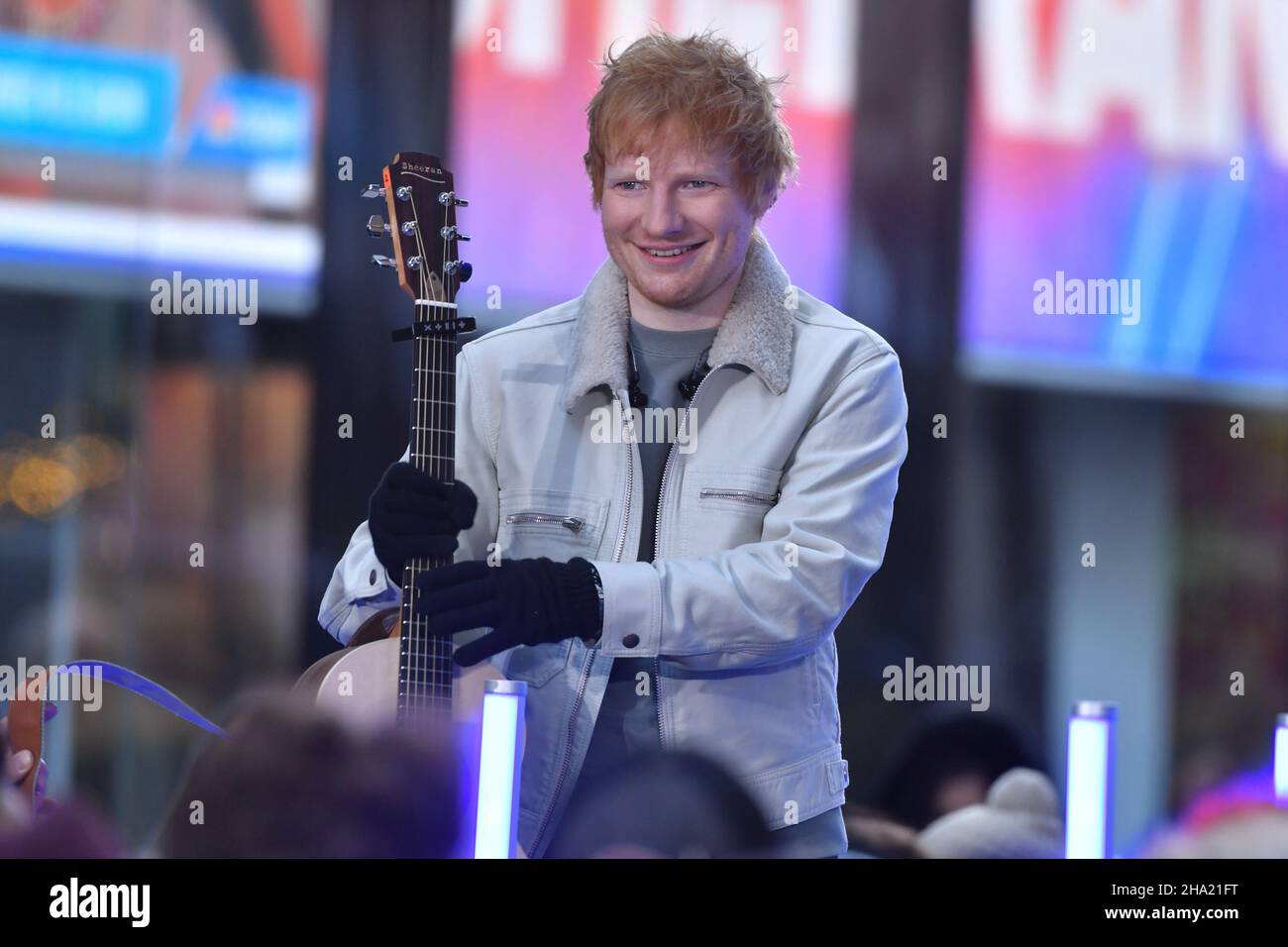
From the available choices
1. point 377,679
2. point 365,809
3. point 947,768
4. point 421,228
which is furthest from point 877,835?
point 365,809

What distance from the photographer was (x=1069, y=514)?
3951 mm

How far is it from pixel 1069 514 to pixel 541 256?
59.1 inches

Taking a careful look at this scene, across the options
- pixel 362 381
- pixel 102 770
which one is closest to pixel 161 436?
pixel 362 381

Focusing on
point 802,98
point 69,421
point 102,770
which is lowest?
point 102,770

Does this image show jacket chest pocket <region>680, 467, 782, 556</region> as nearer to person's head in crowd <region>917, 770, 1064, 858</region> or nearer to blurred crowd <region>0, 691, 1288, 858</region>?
blurred crowd <region>0, 691, 1288, 858</region>

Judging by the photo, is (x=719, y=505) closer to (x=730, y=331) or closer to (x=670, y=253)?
(x=730, y=331)

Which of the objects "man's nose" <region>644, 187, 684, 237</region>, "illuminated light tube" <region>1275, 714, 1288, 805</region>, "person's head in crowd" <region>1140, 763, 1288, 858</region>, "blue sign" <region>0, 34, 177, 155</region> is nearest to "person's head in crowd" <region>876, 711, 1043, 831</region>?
"person's head in crowd" <region>1140, 763, 1288, 858</region>

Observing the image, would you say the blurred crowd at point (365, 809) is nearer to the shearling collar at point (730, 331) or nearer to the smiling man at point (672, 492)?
the smiling man at point (672, 492)

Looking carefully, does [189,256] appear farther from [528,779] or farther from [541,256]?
[528,779]

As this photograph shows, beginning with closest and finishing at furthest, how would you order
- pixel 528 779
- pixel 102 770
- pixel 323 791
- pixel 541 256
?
1. pixel 323 791
2. pixel 528 779
3. pixel 541 256
4. pixel 102 770

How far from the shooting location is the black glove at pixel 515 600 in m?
2.21

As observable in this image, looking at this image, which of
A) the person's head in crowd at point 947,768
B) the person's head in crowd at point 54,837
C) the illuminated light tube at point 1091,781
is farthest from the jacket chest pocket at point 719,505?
the person's head in crowd at point 947,768

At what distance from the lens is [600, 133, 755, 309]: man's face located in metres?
2.45

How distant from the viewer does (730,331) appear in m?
2.44
